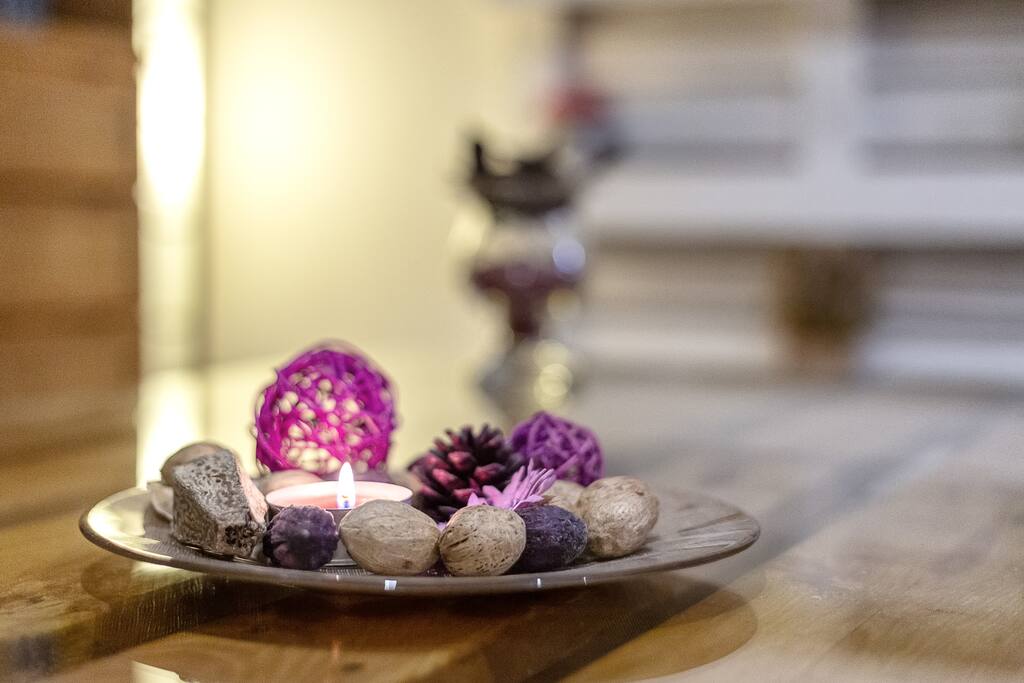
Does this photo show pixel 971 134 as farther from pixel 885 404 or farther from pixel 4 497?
pixel 4 497

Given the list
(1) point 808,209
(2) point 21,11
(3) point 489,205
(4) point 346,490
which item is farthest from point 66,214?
(1) point 808,209

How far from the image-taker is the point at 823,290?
10.1ft

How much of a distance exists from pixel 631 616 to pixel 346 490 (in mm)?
153

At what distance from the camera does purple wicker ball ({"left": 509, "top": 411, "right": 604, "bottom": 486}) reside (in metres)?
0.68

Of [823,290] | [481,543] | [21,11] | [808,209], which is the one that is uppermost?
[21,11]

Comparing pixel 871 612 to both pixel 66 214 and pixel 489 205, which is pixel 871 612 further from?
pixel 66 214

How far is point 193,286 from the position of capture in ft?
13.7

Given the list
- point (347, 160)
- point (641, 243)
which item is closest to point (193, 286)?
point (347, 160)

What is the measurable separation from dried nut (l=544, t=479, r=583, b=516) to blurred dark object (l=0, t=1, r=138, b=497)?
37.4 inches

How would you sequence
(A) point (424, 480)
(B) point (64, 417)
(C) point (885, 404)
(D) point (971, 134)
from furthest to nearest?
(D) point (971, 134) < (C) point (885, 404) < (B) point (64, 417) < (A) point (424, 480)

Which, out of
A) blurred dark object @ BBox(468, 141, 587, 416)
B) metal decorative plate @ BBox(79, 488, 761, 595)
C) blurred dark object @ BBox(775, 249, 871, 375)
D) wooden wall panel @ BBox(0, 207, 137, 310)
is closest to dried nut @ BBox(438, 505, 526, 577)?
metal decorative plate @ BBox(79, 488, 761, 595)

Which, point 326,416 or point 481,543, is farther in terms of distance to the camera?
point 326,416

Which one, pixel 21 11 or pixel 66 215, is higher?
pixel 21 11

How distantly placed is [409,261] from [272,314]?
615mm
